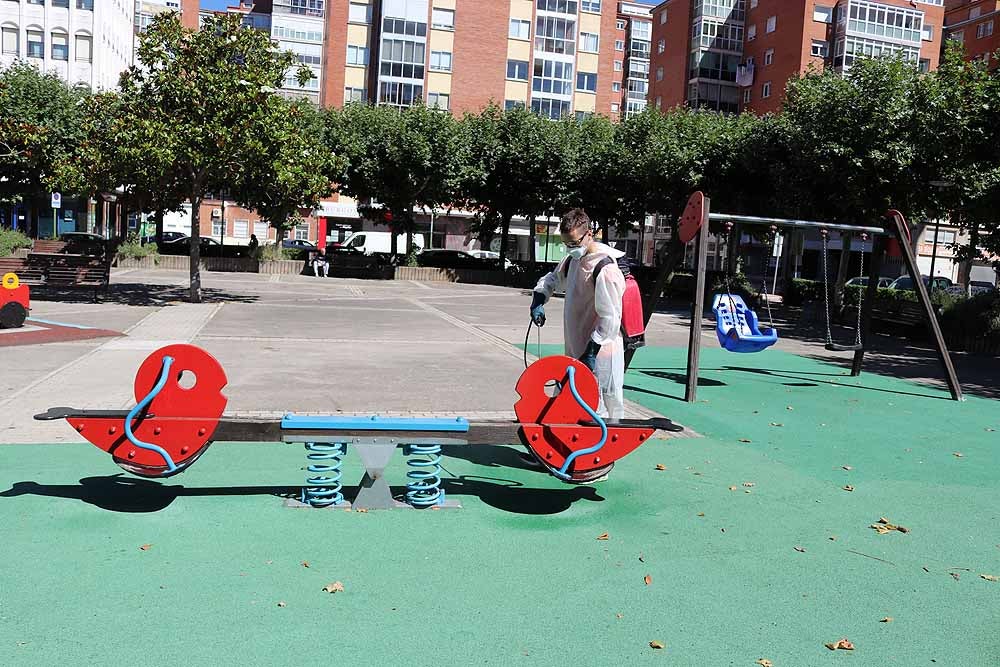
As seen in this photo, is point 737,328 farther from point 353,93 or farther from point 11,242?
point 353,93

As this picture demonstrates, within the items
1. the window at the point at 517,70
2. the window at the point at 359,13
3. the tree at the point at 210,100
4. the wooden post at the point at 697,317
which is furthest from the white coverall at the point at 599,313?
the window at the point at 359,13

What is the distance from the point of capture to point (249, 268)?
37219mm

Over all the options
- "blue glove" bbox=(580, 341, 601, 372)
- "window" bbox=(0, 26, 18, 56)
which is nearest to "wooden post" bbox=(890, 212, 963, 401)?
"blue glove" bbox=(580, 341, 601, 372)

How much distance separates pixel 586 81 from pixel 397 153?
112 ft

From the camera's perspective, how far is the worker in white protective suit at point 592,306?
5.89 m

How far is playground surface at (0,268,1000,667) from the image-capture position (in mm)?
3557

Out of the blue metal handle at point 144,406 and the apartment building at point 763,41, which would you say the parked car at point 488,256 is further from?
the blue metal handle at point 144,406

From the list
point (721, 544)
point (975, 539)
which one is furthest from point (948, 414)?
point (721, 544)

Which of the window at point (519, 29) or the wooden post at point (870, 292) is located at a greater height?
the window at point (519, 29)

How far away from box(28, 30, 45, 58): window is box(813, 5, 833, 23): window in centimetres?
5309

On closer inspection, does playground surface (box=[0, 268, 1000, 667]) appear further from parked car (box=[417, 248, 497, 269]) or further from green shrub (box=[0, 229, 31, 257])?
parked car (box=[417, 248, 497, 269])

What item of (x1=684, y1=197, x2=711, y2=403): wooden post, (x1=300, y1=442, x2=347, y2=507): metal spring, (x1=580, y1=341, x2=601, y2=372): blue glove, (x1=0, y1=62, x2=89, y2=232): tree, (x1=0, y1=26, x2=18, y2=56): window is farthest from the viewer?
(x1=0, y1=26, x2=18, y2=56): window

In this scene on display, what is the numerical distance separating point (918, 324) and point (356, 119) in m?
26.3

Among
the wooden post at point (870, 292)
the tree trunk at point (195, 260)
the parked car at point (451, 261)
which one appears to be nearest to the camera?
the wooden post at point (870, 292)
